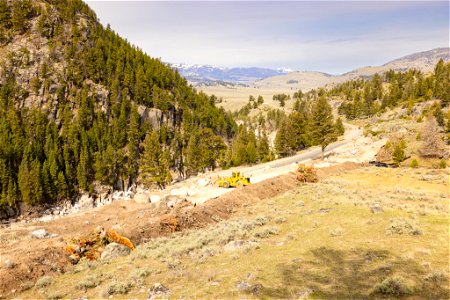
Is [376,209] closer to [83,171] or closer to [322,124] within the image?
[322,124]

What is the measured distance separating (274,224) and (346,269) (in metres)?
9.52

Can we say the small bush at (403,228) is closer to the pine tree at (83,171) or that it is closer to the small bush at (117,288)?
the small bush at (117,288)

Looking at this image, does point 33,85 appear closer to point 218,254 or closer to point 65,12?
point 65,12

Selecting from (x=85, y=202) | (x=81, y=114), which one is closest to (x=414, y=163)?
(x=85, y=202)

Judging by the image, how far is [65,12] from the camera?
10844 centimetres

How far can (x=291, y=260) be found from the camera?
14562 mm

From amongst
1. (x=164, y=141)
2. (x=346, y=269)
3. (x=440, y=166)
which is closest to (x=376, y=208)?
(x=346, y=269)

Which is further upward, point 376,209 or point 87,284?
point 376,209

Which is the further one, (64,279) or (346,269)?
(64,279)

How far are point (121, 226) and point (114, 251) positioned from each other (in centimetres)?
777

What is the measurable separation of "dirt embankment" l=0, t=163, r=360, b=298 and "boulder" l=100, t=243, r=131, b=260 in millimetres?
1878

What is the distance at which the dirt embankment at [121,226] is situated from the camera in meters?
16.5

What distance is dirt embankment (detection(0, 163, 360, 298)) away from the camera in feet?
54.2

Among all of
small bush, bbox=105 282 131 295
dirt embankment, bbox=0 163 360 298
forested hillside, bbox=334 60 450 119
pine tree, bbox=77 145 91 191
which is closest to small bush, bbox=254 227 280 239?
dirt embankment, bbox=0 163 360 298
